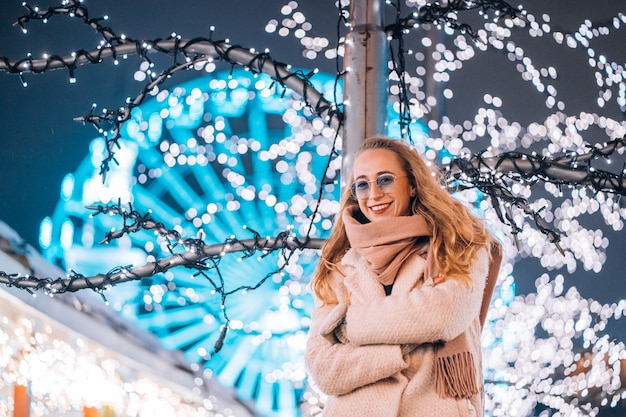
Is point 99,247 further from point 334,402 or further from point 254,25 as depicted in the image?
point 334,402

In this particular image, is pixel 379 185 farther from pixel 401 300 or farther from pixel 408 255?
pixel 401 300

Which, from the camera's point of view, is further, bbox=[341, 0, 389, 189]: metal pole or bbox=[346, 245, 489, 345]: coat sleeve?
bbox=[341, 0, 389, 189]: metal pole

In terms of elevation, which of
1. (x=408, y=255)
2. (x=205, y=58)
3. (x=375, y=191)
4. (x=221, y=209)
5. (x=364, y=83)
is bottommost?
(x=408, y=255)

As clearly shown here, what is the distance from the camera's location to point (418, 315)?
1459mm

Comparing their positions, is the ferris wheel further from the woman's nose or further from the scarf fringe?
the scarf fringe

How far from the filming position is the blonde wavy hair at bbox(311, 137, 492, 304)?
5.12 ft

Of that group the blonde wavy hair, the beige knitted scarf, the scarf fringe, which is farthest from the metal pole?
the scarf fringe

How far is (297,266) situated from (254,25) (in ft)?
4.31

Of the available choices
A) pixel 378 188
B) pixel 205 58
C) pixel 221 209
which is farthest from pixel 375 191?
pixel 221 209

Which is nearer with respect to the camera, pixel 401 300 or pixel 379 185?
pixel 401 300

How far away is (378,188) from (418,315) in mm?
364

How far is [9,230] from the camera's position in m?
3.58

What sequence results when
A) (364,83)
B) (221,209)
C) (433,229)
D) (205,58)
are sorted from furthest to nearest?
(221,209) < (205,58) < (364,83) < (433,229)

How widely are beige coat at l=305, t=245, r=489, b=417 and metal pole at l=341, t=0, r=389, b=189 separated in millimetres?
522
